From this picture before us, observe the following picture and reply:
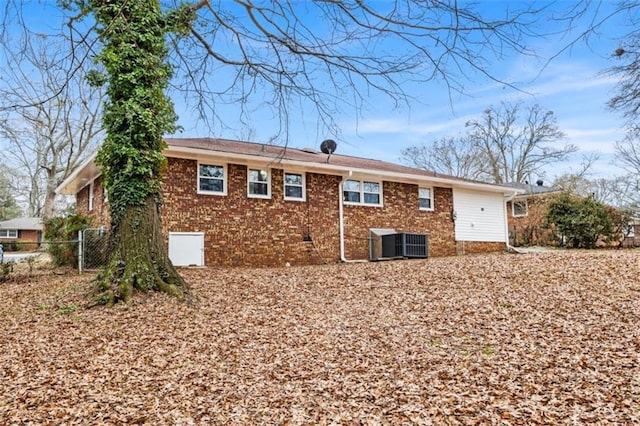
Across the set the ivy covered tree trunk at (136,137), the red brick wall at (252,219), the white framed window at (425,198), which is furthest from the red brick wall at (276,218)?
the ivy covered tree trunk at (136,137)

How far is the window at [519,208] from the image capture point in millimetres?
23781

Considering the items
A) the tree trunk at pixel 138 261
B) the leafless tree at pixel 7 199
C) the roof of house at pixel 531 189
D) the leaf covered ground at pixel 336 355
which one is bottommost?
the leaf covered ground at pixel 336 355

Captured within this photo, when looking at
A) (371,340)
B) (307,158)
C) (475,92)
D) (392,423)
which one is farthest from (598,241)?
(392,423)

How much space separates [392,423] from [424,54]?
4.19 metres

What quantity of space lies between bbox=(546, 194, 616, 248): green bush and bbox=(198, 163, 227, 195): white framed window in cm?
1200

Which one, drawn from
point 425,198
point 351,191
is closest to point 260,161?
Result: point 351,191

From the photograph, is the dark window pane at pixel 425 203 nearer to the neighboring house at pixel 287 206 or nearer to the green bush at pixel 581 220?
the neighboring house at pixel 287 206

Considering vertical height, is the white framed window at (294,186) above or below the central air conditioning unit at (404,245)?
above

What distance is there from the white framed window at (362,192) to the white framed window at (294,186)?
4.65 feet

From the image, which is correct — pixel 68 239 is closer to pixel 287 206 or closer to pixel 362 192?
pixel 287 206

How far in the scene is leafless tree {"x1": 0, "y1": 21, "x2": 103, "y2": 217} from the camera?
5.90 meters

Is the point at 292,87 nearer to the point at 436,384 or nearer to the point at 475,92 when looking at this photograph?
the point at 475,92

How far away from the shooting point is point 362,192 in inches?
542

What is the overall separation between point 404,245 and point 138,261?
771 centimetres
